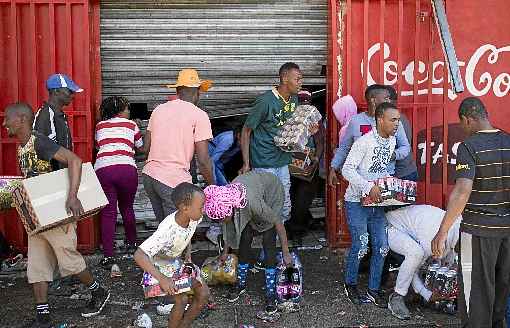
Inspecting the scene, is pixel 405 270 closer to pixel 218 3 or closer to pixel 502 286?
pixel 502 286

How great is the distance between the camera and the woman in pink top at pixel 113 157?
6.75 meters

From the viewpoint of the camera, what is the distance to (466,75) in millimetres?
7523

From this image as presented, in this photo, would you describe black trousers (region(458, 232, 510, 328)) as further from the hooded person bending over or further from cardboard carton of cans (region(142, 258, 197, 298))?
cardboard carton of cans (region(142, 258, 197, 298))

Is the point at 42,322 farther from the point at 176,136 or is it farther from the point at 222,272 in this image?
the point at 176,136

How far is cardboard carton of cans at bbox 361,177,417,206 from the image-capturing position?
5.75m

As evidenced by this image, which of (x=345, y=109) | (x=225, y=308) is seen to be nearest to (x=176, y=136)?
(x=225, y=308)

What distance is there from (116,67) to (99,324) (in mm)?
2994

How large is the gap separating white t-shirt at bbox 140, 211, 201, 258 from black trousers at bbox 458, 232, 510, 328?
190cm

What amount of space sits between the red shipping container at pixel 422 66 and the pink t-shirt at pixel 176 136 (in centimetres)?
187

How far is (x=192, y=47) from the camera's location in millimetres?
7664

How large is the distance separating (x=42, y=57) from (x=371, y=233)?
367 centimetres

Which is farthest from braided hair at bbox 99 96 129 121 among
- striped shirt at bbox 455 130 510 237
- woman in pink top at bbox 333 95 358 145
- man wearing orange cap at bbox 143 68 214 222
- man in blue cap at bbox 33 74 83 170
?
striped shirt at bbox 455 130 510 237

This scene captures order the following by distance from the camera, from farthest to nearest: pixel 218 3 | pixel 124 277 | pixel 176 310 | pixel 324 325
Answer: pixel 218 3, pixel 124 277, pixel 324 325, pixel 176 310

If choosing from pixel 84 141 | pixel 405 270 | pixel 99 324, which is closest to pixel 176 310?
pixel 99 324
